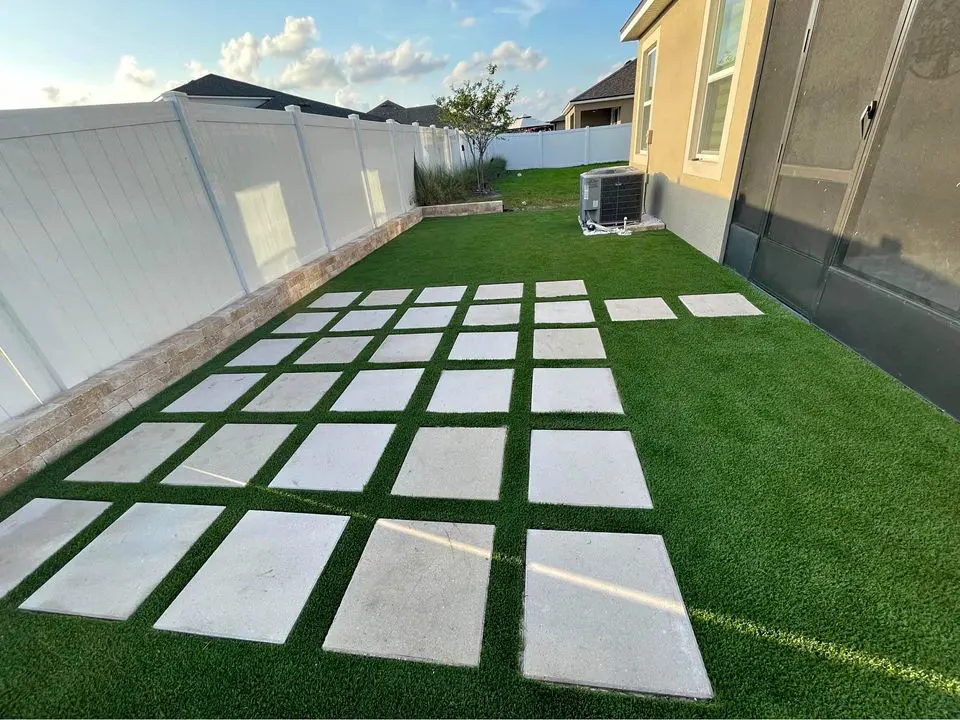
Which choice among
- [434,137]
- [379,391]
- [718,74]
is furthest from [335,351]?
[434,137]

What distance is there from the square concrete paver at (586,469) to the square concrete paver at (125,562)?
Answer: 4.67 feet

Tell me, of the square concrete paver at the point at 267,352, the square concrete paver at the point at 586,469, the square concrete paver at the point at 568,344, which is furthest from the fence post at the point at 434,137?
the square concrete paver at the point at 586,469

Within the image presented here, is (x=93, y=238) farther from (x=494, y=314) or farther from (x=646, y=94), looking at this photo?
(x=646, y=94)

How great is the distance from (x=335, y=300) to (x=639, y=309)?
3033mm

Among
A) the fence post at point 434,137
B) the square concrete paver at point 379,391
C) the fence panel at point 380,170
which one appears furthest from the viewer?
the fence post at point 434,137

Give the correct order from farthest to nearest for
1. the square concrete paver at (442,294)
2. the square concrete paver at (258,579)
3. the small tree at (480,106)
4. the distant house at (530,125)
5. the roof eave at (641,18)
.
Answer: the distant house at (530,125) → the small tree at (480,106) → the roof eave at (641,18) → the square concrete paver at (442,294) → the square concrete paver at (258,579)

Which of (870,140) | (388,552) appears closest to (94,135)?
(388,552)

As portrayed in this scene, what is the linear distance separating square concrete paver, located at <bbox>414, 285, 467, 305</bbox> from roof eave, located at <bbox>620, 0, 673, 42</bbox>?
196 inches

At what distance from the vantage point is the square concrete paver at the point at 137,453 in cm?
197

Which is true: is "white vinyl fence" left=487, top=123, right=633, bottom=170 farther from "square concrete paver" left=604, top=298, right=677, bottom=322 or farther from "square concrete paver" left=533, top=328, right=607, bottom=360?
"square concrete paver" left=533, top=328, right=607, bottom=360

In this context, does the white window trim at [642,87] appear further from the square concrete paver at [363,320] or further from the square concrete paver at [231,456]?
the square concrete paver at [231,456]

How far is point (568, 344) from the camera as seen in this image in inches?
109

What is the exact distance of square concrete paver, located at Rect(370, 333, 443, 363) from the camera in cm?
285

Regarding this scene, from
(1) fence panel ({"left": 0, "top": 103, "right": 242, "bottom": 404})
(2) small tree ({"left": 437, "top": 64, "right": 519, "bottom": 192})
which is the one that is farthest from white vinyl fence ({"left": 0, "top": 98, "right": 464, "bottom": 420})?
(2) small tree ({"left": 437, "top": 64, "right": 519, "bottom": 192})
